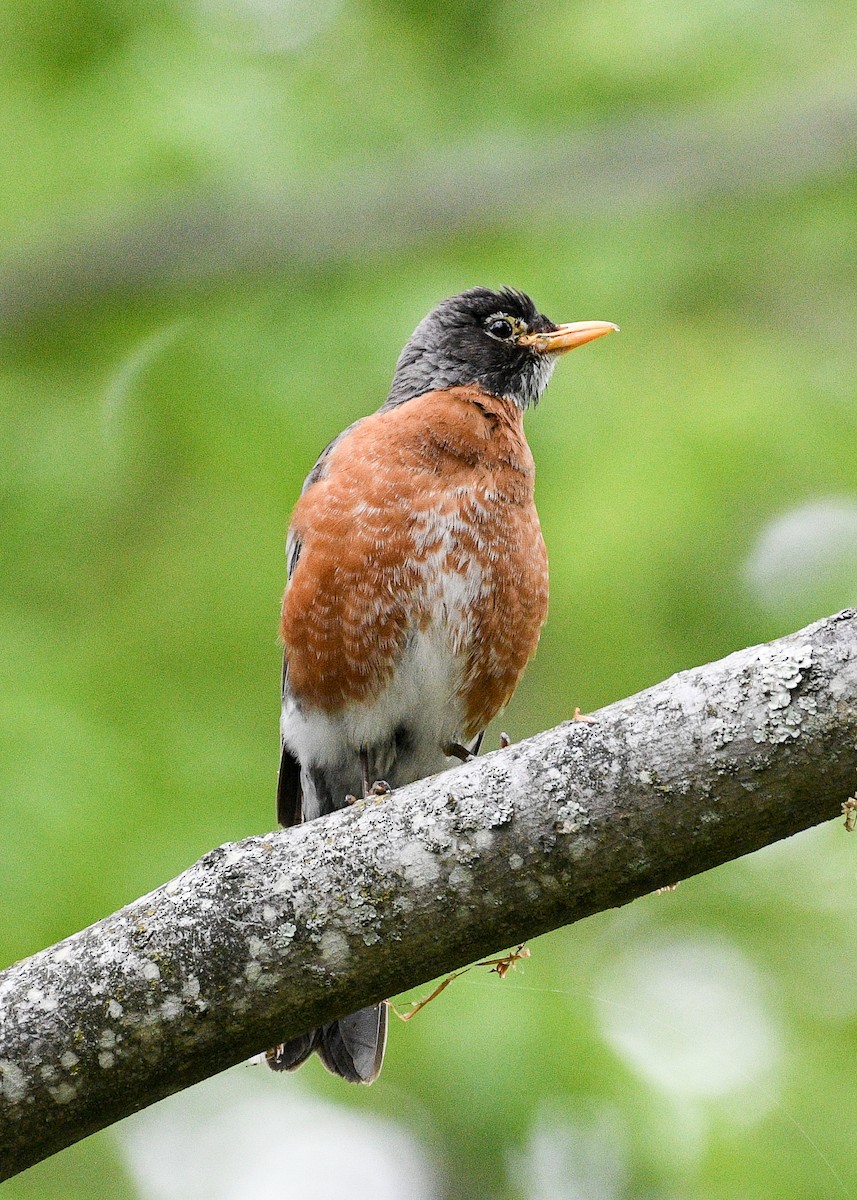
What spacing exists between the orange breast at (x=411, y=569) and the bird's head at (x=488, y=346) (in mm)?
556

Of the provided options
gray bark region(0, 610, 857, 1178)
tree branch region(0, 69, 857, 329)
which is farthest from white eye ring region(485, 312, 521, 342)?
gray bark region(0, 610, 857, 1178)

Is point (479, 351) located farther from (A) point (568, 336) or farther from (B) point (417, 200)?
(B) point (417, 200)

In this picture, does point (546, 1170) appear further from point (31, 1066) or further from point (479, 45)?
point (479, 45)

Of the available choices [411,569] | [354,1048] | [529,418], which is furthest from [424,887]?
[529,418]

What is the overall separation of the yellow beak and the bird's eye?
0.22ft

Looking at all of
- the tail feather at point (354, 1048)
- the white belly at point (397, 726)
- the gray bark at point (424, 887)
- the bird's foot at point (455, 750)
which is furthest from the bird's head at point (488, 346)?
the gray bark at point (424, 887)

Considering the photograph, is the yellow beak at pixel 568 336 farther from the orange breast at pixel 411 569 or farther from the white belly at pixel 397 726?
the white belly at pixel 397 726

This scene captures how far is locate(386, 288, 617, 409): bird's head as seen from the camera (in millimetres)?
4434

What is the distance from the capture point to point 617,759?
221cm

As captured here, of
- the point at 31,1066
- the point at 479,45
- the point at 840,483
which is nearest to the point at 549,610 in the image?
the point at 840,483

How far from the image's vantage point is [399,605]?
3.67m

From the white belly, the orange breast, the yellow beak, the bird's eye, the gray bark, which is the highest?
the bird's eye

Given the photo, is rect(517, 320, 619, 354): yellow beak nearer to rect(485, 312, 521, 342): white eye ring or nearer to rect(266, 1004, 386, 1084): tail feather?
rect(485, 312, 521, 342): white eye ring

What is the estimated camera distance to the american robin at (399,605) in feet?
12.1
